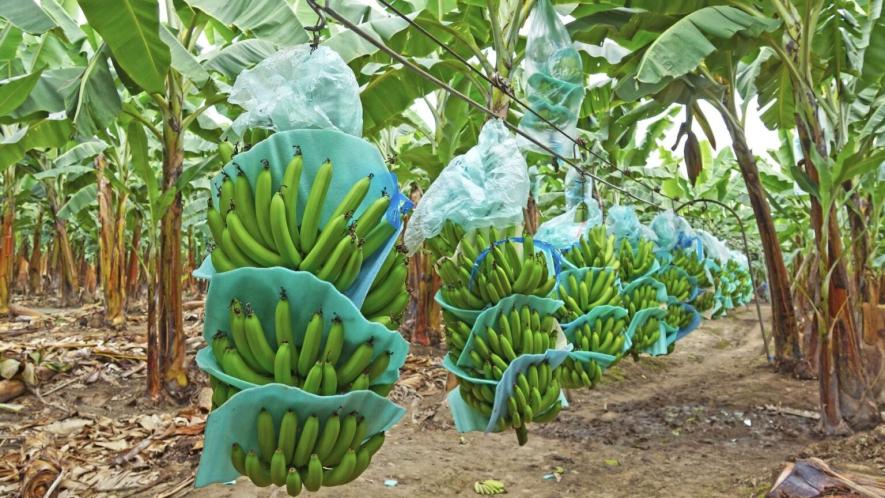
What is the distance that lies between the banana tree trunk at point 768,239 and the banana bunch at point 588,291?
9.16ft

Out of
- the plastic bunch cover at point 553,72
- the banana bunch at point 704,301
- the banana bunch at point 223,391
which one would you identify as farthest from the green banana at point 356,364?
the banana bunch at point 704,301

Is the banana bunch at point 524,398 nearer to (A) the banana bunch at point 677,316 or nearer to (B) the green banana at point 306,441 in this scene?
(B) the green banana at point 306,441

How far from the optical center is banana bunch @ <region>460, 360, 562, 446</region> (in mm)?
2084

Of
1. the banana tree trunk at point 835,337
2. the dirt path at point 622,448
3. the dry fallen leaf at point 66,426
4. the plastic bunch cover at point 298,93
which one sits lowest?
the dirt path at point 622,448

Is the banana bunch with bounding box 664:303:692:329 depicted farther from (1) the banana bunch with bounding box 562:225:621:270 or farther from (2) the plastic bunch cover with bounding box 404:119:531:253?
(2) the plastic bunch cover with bounding box 404:119:531:253

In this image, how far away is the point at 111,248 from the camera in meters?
7.59

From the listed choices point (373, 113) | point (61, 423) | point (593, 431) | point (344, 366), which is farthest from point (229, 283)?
point (593, 431)

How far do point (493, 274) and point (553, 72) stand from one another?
0.84 meters

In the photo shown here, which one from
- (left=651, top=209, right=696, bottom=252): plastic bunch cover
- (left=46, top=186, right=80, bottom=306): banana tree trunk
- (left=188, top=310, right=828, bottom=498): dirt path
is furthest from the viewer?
(left=46, top=186, right=80, bottom=306): banana tree trunk

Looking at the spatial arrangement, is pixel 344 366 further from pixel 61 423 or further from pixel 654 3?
pixel 61 423

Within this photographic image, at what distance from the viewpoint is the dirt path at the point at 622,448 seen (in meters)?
3.79

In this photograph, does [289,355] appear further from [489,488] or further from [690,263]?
[690,263]

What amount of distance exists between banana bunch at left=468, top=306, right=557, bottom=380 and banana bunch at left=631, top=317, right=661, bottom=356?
1402 millimetres

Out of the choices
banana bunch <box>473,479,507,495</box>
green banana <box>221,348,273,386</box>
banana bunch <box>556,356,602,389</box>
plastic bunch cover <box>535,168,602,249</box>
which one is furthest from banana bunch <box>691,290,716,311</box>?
green banana <box>221,348,273,386</box>
